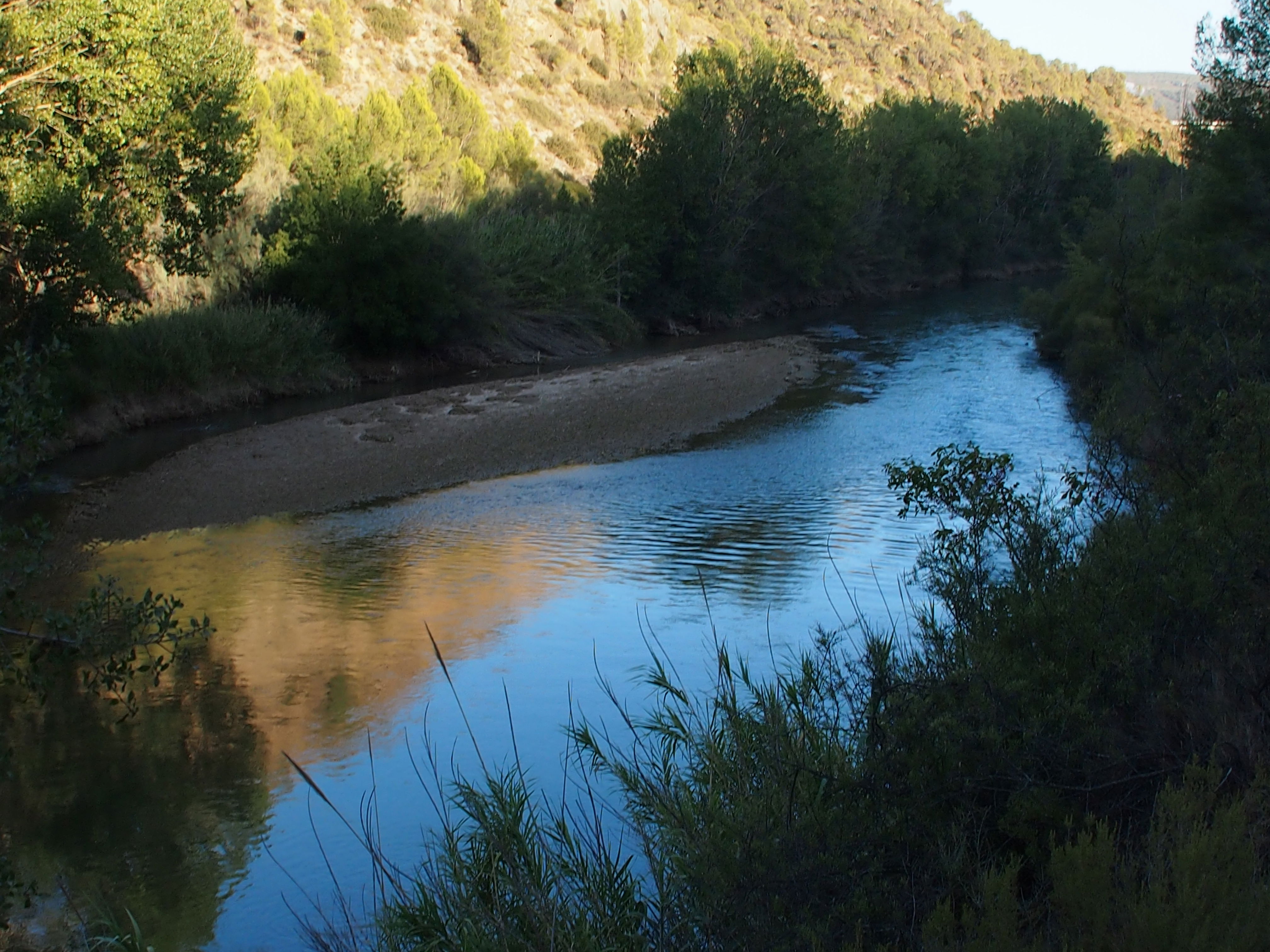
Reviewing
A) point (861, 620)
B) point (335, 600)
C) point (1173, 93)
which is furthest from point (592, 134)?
point (1173, 93)

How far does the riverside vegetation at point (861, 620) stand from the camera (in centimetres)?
392

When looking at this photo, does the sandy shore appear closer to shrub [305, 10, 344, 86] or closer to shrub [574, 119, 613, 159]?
shrub [305, 10, 344, 86]

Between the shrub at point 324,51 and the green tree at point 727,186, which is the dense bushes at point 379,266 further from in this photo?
the shrub at point 324,51

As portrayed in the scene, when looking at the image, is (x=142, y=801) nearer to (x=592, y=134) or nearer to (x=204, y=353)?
(x=204, y=353)

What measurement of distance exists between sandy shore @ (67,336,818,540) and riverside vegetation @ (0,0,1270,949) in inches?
122

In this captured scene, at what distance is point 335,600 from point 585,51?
205 feet

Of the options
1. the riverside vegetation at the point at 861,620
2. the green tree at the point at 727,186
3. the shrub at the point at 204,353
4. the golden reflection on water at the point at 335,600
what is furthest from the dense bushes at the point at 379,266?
the golden reflection on water at the point at 335,600

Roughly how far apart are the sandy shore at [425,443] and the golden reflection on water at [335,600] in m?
1.23

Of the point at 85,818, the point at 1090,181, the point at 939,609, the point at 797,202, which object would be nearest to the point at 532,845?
the point at 85,818

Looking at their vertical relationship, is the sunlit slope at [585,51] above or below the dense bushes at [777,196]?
above

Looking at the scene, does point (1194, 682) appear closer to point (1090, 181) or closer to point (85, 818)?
point (85, 818)

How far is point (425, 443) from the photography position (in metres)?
18.9

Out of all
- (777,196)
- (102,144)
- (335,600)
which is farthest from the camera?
(777,196)

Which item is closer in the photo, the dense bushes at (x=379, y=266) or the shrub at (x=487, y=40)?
the dense bushes at (x=379, y=266)
